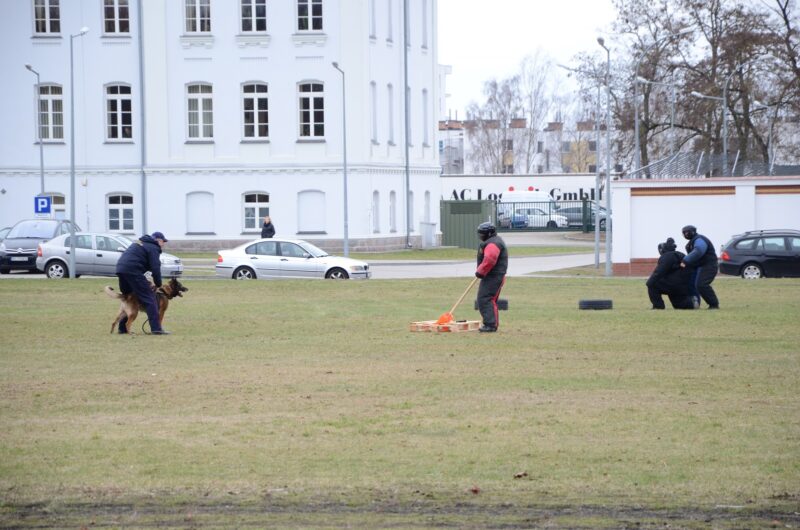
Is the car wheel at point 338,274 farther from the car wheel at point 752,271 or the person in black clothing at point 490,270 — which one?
the person in black clothing at point 490,270

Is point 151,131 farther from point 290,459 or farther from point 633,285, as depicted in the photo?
point 290,459

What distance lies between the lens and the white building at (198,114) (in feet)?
174

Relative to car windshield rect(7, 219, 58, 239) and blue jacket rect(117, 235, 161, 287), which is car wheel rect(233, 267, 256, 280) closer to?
car windshield rect(7, 219, 58, 239)

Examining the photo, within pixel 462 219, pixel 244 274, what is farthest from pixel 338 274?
pixel 462 219

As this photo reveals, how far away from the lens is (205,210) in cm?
5384

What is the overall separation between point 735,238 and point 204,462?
1167 inches

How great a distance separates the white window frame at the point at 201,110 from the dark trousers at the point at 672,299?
32016 millimetres

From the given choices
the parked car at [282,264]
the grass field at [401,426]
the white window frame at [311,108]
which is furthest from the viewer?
the white window frame at [311,108]

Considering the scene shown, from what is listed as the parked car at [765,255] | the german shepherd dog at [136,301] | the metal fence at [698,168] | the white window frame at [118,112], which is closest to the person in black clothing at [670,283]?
the german shepherd dog at [136,301]

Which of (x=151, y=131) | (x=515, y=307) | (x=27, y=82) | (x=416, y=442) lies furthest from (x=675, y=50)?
(x=416, y=442)

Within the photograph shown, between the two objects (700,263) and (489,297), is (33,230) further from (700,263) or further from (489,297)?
(489,297)

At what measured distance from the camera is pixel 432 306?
26.8 meters

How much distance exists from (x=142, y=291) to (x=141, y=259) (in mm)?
526

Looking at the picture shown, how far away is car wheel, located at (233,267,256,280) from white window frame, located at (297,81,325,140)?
1745 cm
